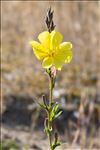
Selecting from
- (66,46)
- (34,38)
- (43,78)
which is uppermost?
(34,38)

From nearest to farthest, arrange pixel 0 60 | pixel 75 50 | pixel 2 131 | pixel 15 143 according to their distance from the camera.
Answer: pixel 15 143 → pixel 2 131 → pixel 0 60 → pixel 75 50

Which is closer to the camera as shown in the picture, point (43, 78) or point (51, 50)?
point (51, 50)

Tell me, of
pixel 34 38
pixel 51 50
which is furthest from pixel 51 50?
pixel 34 38


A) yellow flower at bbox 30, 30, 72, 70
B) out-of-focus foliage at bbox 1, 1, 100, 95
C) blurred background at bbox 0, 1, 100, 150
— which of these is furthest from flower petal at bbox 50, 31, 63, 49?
out-of-focus foliage at bbox 1, 1, 100, 95

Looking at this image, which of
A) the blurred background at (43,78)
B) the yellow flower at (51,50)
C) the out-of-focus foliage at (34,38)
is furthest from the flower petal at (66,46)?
the out-of-focus foliage at (34,38)

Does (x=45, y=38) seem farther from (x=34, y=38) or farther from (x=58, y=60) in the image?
(x=34, y=38)

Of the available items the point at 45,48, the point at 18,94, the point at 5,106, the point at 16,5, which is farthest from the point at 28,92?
the point at 45,48

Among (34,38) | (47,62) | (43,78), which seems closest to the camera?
(47,62)

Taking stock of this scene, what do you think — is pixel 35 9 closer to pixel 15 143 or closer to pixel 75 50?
pixel 75 50
